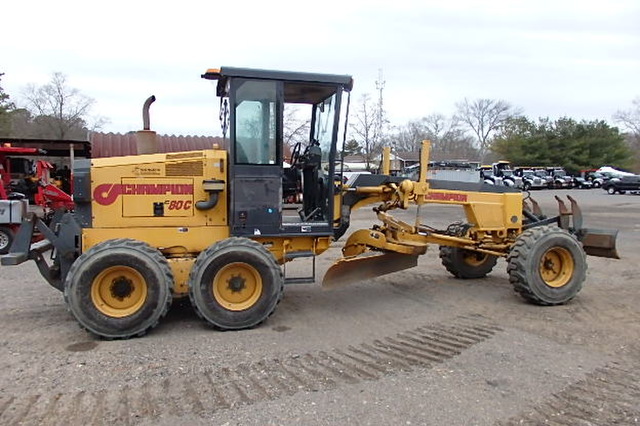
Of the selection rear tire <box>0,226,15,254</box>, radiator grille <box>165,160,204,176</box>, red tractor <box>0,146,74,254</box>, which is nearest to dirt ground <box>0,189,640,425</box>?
radiator grille <box>165,160,204,176</box>

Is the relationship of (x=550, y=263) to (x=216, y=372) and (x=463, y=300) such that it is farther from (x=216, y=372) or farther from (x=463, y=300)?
(x=216, y=372)

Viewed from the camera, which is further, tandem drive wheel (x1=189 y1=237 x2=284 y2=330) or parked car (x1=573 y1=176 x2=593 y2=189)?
parked car (x1=573 y1=176 x2=593 y2=189)

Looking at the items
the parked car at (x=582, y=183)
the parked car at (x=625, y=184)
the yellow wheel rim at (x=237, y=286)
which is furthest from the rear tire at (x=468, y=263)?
the parked car at (x=582, y=183)

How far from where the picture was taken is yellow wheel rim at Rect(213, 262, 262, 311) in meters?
6.00

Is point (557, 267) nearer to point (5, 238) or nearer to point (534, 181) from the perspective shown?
point (5, 238)

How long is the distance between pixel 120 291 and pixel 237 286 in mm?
1211

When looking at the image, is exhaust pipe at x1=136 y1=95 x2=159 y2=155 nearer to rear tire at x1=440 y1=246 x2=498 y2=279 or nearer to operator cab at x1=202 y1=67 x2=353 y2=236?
operator cab at x1=202 y1=67 x2=353 y2=236

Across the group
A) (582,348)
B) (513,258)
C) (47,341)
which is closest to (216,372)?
(47,341)

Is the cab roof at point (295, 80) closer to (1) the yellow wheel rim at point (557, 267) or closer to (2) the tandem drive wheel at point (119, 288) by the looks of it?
(2) the tandem drive wheel at point (119, 288)

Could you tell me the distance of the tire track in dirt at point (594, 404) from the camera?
387 cm

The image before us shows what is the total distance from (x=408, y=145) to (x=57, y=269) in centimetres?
8233

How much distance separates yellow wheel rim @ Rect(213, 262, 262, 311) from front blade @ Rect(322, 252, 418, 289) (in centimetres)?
115

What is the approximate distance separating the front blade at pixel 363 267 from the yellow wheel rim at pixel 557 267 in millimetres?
1697

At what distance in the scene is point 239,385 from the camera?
176 inches
